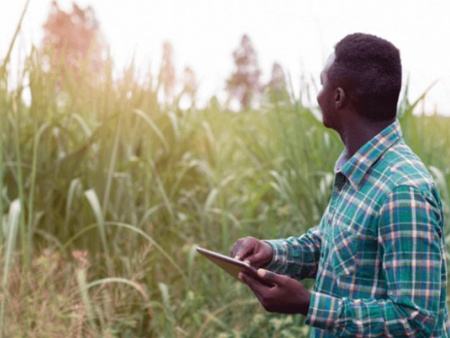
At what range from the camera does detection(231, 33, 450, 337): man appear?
1377 millimetres

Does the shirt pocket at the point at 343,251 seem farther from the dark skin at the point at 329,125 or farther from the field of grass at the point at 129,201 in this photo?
the field of grass at the point at 129,201

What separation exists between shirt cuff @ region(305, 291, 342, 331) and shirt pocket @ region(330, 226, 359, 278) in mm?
110

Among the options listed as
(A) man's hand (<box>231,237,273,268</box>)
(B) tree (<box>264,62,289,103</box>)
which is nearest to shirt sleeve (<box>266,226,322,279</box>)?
(A) man's hand (<box>231,237,273,268</box>)

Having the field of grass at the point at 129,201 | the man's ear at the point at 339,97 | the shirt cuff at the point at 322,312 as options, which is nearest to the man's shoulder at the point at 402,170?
the man's ear at the point at 339,97

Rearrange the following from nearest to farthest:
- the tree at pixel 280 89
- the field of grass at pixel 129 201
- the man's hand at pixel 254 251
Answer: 1. the man's hand at pixel 254 251
2. the field of grass at pixel 129 201
3. the tree at pixel 280 89

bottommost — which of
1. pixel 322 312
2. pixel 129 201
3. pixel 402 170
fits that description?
pixel 129 201

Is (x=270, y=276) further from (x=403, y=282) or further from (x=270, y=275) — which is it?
(x=403, y=282)

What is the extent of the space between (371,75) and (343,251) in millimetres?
372

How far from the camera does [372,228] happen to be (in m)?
1.45

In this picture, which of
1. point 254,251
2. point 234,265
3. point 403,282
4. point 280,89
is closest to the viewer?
point 403,282

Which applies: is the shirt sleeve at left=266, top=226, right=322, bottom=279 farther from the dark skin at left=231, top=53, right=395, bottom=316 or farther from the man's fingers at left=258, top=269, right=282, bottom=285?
the man's fingers at left=258, top=269, right=282, bottom=285

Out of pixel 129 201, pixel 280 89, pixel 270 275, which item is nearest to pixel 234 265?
pixel 270 275

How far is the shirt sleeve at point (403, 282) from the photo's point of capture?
1.37 m

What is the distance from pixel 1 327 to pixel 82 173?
1147 mm
